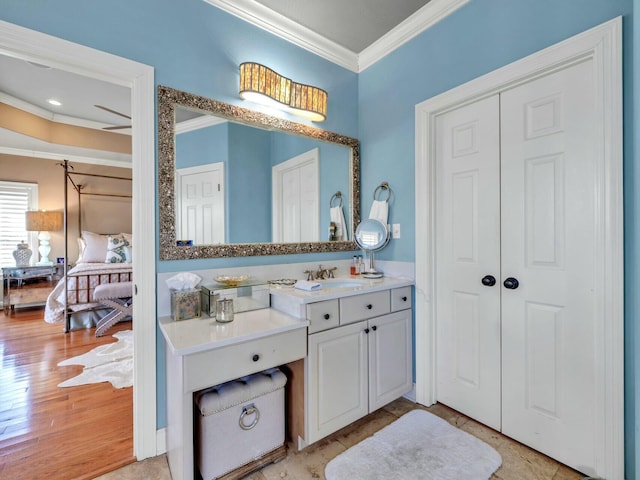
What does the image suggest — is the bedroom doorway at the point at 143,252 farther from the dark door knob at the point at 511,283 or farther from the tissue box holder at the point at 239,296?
the dark door knob at the point at 511,283

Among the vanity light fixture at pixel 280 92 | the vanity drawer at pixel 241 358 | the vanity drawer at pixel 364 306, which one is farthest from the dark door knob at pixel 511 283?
the vanity light fixture at pixel 280 92

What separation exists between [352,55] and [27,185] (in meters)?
5.52

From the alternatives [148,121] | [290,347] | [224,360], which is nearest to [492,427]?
[290,347]

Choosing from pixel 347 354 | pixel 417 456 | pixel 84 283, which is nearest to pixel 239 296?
pixel 347 354

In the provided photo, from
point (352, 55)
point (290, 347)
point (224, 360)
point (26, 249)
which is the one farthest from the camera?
point (26, 249)

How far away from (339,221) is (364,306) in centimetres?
88

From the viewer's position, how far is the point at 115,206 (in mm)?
5383

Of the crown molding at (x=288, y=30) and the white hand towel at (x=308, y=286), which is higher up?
the crown molding at (x=288, y=30)

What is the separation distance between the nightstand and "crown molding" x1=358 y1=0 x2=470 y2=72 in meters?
5.47

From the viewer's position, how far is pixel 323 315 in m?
1.67

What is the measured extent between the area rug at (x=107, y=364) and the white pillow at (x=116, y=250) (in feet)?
5.19

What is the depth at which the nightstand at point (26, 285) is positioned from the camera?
14.5ft

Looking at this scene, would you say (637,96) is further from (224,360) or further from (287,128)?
(224,360)

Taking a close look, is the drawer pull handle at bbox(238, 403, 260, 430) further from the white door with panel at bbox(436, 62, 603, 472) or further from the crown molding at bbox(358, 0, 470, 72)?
the crown molding at bbox(358, 0, 470, 72)
